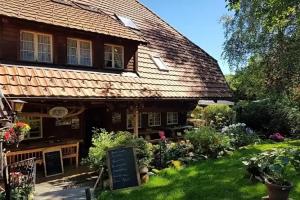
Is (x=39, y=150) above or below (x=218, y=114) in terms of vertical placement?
Answer: below

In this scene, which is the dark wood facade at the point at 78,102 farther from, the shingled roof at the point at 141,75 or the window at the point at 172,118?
the window at the point at 172,118

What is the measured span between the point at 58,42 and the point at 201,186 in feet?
22.9

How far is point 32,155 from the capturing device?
12.3m

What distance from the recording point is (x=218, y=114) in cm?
2484

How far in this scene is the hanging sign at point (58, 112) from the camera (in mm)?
12531

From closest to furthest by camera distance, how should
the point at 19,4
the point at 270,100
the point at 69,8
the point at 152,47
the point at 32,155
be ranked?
the point at 32,155
the point at 19,4
the point at 69,8
the point at 152,47
the point at 270,100

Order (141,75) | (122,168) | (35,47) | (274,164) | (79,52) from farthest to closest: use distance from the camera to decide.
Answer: (141,75) → (79,52) → (35,47) → (122,168) → (274,164)

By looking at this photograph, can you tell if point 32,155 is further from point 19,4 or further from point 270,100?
point 270,100

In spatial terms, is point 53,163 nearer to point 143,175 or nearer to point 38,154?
point 38,154

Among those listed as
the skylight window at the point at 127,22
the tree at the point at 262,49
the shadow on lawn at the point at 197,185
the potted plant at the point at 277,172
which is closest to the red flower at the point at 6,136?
the shadow on lawn at the point at 197,185

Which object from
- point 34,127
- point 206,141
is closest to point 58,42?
point 34,127

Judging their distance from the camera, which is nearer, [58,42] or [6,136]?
[6,136]

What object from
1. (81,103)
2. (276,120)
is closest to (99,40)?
(81,103)

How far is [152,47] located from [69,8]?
16.7 ft
